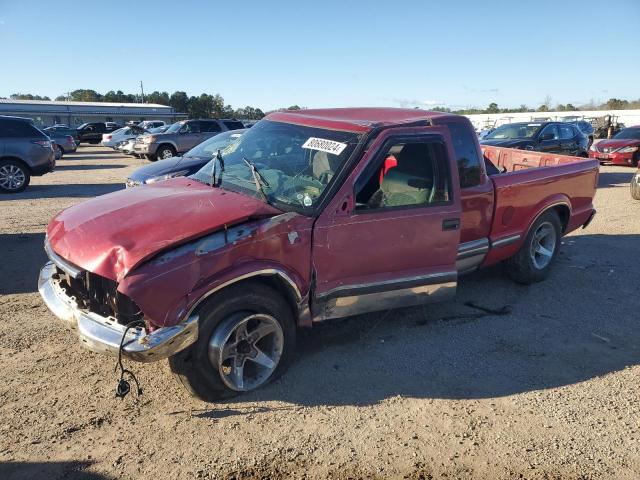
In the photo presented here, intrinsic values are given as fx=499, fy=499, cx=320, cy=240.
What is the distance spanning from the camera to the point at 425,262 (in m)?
4.24

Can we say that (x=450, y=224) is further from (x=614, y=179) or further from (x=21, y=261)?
(x=614, y=179)

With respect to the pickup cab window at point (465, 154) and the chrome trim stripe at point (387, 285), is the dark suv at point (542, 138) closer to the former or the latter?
the pickup cab window at point (465, 154)

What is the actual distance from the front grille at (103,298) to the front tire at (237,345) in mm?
418

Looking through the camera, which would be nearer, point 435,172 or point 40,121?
point 435,172

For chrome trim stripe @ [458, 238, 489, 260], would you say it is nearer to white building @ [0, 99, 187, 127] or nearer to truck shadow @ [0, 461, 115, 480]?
truck shadow @ [0, 461, 115, 480]

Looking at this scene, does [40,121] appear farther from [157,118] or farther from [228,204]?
[228,204]

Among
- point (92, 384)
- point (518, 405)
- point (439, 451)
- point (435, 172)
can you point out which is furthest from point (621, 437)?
point (92, 384)

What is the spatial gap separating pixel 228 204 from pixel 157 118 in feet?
202

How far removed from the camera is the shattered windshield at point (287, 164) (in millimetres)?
3820

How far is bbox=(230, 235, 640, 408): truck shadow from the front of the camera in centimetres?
371

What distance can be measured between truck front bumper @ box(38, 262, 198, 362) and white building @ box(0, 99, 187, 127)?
182ft

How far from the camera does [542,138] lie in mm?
13695

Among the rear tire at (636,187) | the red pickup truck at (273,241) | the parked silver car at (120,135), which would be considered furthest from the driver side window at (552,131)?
the parked silver car at (120,135)

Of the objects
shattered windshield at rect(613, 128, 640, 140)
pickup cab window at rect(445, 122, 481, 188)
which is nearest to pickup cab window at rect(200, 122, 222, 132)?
shattered windshield at rect(613, 128, 640, 140)
